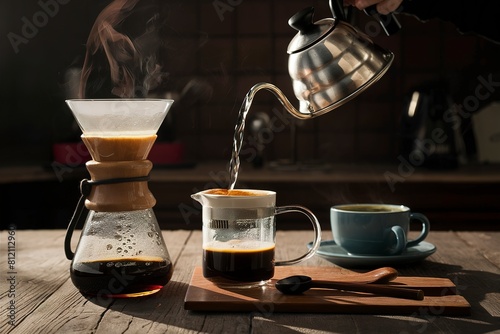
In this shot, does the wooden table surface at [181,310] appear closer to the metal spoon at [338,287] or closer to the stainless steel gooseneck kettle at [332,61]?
the metal spoon at [338,287]

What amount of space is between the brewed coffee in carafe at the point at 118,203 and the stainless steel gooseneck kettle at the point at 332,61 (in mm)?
207

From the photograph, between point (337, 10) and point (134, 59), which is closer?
point (337, 10)

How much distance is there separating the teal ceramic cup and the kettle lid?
0.29 metres

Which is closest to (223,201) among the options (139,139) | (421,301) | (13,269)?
(139,139)

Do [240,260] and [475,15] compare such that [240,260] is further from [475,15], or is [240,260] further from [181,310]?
[475,15]

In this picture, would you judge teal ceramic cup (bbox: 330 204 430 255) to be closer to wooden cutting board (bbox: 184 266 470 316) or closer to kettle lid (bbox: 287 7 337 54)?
wooden cutting board (bbox: 184 266 470 316)

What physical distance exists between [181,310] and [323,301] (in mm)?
176

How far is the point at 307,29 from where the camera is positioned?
3.29 feet

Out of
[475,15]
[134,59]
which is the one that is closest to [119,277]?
[475,15]

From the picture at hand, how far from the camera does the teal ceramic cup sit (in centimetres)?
110

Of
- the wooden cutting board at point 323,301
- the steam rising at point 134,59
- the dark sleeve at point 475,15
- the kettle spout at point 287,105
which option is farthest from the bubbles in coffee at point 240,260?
the dark sleeve at point 475,15

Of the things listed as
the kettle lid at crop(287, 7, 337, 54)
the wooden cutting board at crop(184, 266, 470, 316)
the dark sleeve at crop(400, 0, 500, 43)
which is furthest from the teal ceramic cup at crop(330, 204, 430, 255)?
the dark sleeve at crop(400, 0, 500, 43)

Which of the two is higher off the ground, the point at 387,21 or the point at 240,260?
the point at 387,21

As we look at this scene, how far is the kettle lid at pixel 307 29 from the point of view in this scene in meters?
0.99
